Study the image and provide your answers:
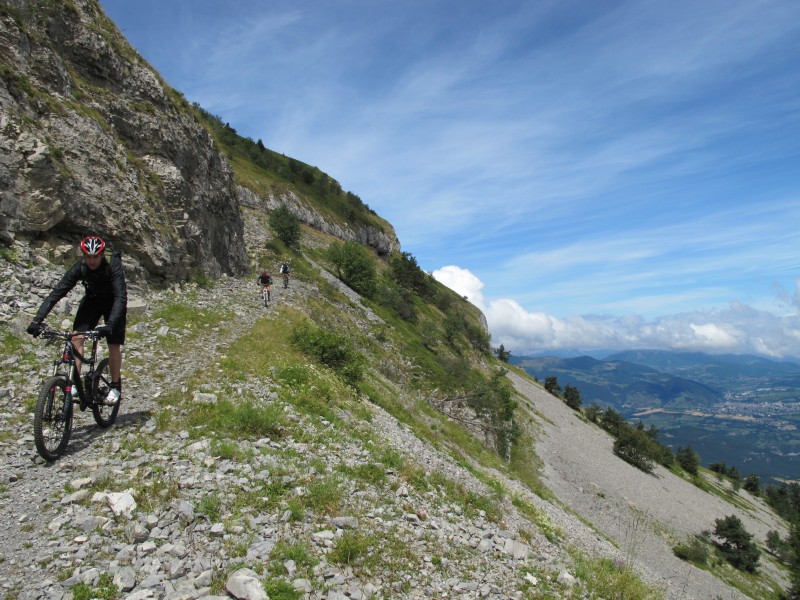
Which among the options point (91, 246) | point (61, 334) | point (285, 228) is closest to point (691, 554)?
point (61, 334)

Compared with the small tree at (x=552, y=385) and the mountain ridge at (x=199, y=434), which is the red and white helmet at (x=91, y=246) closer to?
the mountain ridge at (x=199, y=434)

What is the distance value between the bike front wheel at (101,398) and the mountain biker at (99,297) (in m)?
0.17

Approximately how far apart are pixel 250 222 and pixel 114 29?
36.8 m

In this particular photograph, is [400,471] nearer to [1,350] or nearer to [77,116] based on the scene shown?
[1,350]

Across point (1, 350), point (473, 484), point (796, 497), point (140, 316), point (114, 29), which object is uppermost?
point (114, 29)

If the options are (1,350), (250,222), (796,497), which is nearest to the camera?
(1,350)

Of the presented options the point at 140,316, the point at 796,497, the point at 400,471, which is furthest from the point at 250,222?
the point at 796,497

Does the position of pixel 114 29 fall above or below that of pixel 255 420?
above

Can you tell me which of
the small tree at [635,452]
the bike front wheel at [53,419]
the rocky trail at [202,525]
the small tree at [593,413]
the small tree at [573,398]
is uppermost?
the bike front wheel at [53,419]

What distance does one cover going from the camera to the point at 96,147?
23391mm

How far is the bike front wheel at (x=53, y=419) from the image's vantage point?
7.87 meters

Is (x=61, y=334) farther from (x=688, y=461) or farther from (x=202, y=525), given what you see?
(x=688, y=461)

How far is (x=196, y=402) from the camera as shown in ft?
38.4

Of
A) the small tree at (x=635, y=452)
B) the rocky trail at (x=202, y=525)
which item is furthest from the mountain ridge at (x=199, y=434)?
the small tree at (x=635, y=452)
